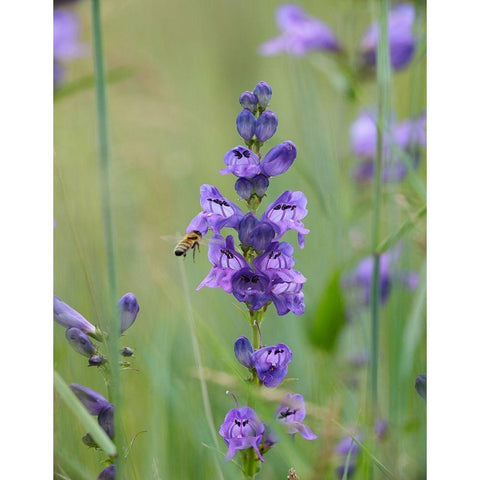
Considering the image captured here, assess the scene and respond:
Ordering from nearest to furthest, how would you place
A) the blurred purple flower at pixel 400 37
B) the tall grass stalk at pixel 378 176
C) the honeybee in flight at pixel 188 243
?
the honeybee in flight at pixel 188 243 < the tall grass stalk at pixel 378 176 < the blurred purple flower at pixel 400 37

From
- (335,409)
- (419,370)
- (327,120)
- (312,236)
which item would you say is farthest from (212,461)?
(327,120)

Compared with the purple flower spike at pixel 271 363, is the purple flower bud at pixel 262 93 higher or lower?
higher

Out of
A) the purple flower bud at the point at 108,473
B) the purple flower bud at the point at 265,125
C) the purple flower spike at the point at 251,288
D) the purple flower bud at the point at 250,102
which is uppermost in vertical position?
the purple flower bud at the point at 250,102

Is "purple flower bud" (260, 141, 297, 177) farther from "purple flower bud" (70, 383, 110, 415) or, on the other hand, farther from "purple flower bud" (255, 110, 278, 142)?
"purple flower bud" (70, 383, 110, 415)

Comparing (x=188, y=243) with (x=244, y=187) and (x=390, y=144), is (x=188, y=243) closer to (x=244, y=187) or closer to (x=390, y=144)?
(x=244, y=187)

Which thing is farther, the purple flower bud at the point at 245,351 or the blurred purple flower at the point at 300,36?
the blurred purple flower at the point at 300,36

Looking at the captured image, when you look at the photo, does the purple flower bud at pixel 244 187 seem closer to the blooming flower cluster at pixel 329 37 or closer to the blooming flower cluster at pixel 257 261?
the blooming flower cluster at pixel 257 261

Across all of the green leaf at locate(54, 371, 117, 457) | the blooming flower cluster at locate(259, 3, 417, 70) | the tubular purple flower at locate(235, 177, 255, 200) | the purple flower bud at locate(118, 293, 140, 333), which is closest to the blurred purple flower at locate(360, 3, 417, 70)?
the blooming flower cluster at locate(259, 3, 417, 70)

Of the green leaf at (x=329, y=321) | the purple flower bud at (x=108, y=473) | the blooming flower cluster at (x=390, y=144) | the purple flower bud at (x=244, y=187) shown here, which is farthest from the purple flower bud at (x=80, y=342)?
the blooming flower cluster at (x=390, y=144)
